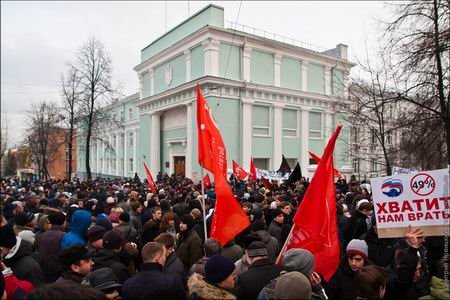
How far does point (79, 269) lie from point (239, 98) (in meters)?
25.6

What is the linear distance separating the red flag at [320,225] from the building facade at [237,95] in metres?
22.2

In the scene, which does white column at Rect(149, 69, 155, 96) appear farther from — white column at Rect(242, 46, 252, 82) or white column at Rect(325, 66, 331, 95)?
white column at Rect(325, 66, 331, 95)

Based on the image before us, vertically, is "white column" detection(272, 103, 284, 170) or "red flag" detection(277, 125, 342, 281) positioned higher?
"white column" detection(272, 103, 284, 170)

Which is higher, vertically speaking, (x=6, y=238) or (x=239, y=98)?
(x=239, y=98)

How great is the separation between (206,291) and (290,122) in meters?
30.1

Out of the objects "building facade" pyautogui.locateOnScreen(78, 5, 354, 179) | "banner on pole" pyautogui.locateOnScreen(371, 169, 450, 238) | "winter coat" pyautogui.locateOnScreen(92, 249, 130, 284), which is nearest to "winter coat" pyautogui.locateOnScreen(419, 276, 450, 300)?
"banner on pole" pyautogui.locateOnScreen(371, 169, 450, 238)

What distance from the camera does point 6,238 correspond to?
3553 mm

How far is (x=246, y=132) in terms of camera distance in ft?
93.6

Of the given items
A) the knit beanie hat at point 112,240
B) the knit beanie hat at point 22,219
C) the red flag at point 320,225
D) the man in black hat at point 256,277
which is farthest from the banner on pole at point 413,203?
the knit beanie hat at point 22,219

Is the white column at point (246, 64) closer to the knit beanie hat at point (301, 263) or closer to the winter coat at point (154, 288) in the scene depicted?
the knit beanie hat at point (301, 263)

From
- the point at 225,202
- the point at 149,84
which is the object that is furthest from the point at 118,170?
the point at 225,202

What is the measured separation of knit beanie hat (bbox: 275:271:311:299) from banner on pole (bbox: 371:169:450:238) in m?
1.67

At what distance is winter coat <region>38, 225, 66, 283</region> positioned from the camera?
15.7ft

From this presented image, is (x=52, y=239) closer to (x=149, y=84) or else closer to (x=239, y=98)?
(x=239, y=98)
